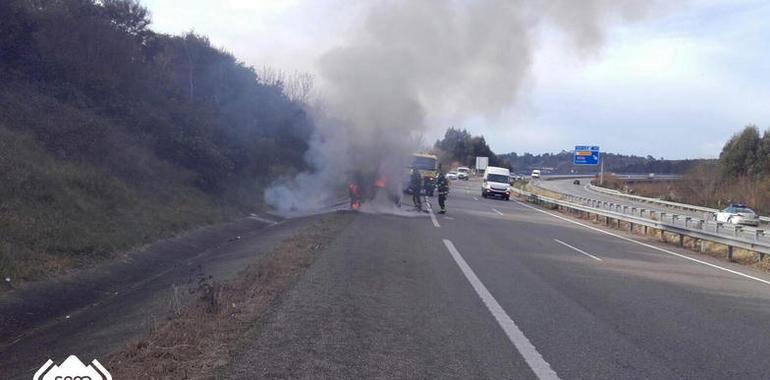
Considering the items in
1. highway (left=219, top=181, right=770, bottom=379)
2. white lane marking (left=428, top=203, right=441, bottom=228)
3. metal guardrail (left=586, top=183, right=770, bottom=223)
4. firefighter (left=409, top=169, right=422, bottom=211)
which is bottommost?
metal guardrail (left=586, top=183, right=770, bottom=223)

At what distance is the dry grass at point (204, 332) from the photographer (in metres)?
6.41

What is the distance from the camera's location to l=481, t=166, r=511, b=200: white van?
4934cm

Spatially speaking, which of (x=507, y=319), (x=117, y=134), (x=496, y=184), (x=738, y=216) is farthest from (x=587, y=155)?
(x=507, y=319)

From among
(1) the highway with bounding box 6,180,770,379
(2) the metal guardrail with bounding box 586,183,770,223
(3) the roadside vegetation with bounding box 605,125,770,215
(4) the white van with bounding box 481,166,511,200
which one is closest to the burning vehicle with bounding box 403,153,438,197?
(4) the white van with bounding box 481,166,511,200

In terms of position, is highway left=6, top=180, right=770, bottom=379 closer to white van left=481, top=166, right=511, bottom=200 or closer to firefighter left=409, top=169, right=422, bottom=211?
firefighter left=409, top=169, right=422, bottom=211

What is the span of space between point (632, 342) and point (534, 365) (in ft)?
5.90

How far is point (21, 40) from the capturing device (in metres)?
25.0

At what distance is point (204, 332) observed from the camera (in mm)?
7609

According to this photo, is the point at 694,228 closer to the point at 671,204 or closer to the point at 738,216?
the point at 738,216

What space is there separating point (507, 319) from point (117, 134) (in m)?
20.4

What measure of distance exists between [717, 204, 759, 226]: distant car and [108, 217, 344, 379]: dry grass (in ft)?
94.2

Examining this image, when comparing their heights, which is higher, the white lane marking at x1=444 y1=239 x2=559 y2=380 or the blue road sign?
the blue road sign

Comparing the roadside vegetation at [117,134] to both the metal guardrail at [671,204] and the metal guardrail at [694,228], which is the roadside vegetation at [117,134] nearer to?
the metal guardrail at [694,228]

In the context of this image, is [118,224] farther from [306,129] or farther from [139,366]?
[306,129]
